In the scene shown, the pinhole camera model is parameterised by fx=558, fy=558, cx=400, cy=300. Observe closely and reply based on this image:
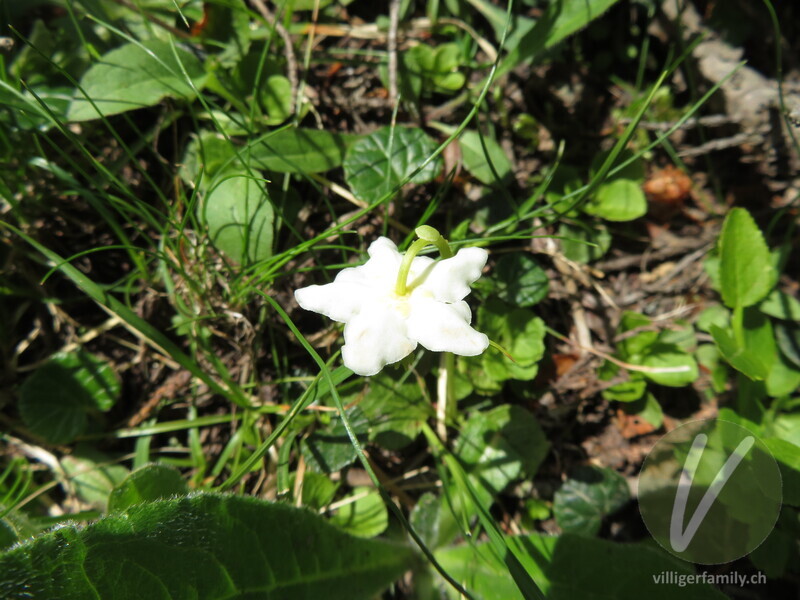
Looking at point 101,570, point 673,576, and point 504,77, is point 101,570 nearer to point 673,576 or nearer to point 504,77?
point 673,576

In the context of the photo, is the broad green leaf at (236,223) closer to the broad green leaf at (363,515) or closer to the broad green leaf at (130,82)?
the broad green leaf at (130,82)

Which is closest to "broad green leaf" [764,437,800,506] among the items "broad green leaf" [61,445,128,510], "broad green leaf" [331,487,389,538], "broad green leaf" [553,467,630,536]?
"broad green leaf" [553,467,630,536]

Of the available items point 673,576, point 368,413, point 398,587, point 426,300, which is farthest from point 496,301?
point 398,587

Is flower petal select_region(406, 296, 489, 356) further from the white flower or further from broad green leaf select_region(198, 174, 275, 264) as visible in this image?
broad green leaf select_region(198, 174, 275, 264)

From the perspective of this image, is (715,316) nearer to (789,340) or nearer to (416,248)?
(789,340)

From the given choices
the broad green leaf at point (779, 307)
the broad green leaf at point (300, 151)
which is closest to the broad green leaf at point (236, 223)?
the broad green leaf at point (300, 151)
